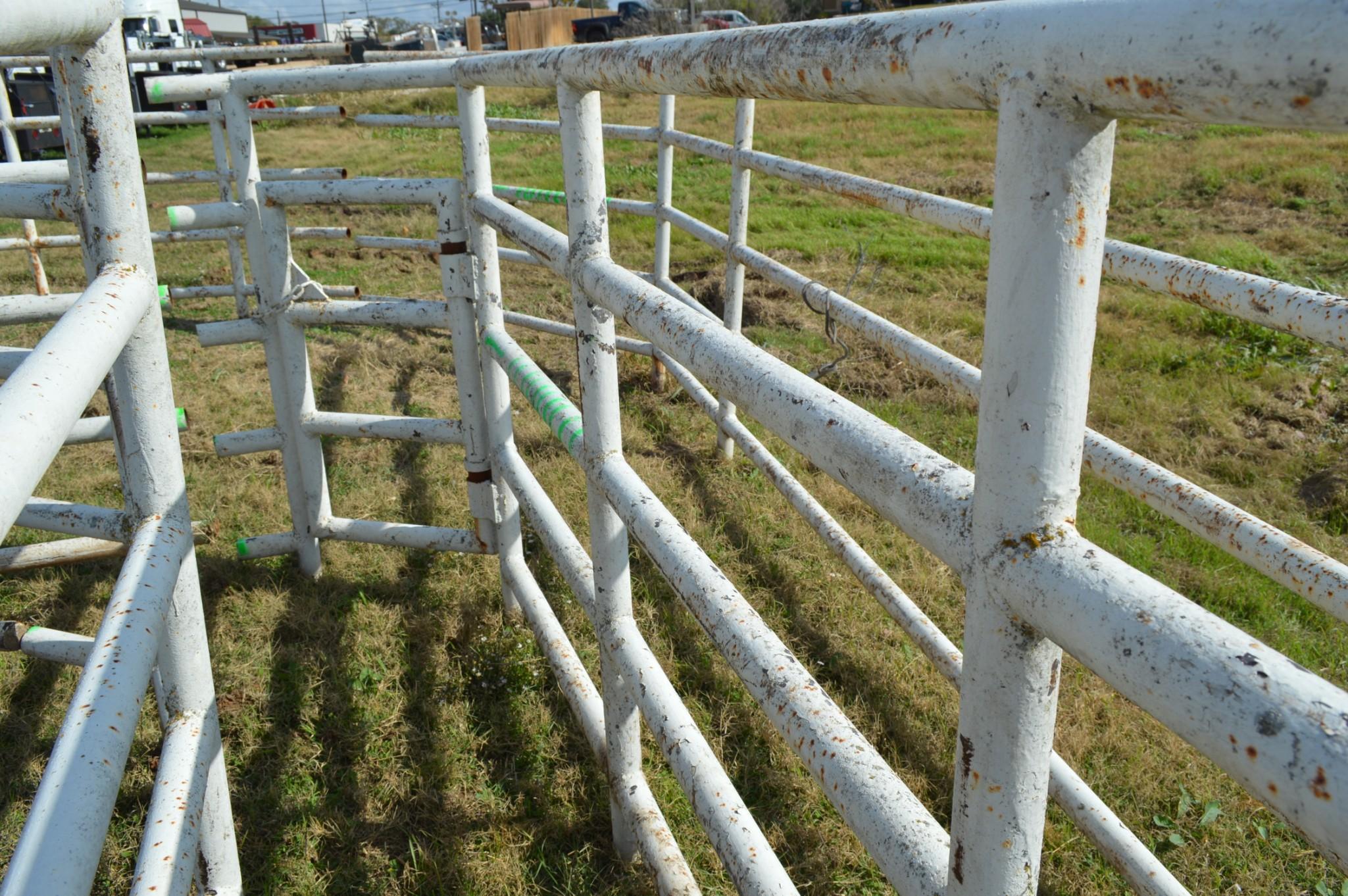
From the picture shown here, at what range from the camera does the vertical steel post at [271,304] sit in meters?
2.58

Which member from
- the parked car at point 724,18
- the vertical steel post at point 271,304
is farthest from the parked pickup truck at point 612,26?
the vertical steel post at point 271,304

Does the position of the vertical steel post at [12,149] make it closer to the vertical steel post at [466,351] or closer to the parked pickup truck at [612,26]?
the vertical steel post at [466,351]

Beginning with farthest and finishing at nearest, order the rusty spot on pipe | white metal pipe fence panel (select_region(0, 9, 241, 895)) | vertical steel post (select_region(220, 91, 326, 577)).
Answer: vertical steel post (select_region(220, 91, 326, 577))
white metal pipe fence panel (select_region(0, 9, 241, 895))
the rusty spot on pipe

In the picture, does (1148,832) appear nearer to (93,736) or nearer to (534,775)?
(534,775)

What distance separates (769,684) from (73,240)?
5847 mm

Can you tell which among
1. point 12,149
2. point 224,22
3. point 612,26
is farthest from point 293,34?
point 12,149

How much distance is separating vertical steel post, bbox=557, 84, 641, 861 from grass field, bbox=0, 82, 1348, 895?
1.85ft

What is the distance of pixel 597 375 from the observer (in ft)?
4.99

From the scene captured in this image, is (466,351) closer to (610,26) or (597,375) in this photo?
(597,375)

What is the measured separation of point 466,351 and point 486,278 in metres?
0.19

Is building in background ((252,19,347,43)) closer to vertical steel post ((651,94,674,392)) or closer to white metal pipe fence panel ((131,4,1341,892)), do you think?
vertical steel post ((651,94,674,392))

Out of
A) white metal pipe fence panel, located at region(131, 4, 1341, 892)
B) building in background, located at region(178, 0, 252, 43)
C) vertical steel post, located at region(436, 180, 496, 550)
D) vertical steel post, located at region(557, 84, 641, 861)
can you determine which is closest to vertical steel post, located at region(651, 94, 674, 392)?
vertical steel post, located at region(436, 180, 496, 550)

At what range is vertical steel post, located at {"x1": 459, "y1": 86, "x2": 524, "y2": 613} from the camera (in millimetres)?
2174

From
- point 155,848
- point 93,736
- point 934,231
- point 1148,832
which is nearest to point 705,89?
point 93,736
